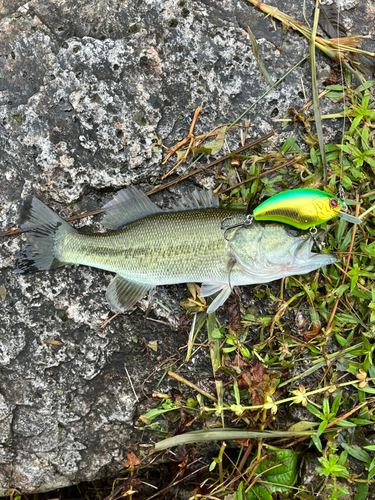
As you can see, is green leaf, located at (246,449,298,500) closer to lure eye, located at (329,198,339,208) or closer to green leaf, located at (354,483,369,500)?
green leaf, located at (354,483,369,500)

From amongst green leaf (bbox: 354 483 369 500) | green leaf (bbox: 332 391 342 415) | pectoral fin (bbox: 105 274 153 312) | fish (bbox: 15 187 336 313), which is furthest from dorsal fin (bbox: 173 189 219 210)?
green leaf (bbox: 354 483 369 500)

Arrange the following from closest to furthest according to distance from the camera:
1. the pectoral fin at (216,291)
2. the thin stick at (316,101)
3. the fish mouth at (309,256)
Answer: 1. the fish mouth at (309,256)
2. the pectoral fin at (216,291)
3. the thin stick at (316,101)

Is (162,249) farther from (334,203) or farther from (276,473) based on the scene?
(276,473)

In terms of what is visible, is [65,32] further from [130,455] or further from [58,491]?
[58,491]

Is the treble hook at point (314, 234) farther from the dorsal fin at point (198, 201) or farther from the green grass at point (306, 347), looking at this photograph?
the dorsal fin at point (198, 201)

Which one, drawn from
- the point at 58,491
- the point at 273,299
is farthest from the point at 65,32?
the point at 58,491

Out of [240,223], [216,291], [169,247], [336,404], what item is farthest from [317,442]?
[169,247]

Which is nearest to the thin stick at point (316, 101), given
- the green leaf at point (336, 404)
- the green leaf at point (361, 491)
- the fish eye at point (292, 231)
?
the fish eye at point (292, 231)
